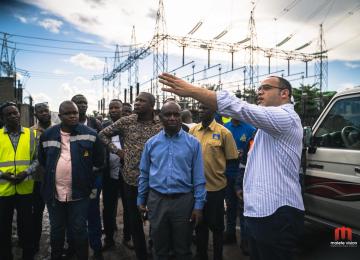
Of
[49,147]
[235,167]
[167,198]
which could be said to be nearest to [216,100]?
[167,198]

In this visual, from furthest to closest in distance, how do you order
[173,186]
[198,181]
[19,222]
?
[19,222] → [198,181] → [173,186]

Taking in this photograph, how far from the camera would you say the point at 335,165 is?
10.8ft

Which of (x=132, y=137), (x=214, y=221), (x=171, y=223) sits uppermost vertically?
(x=132, y=137)

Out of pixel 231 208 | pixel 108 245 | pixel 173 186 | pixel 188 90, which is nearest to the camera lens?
pixel 188 90

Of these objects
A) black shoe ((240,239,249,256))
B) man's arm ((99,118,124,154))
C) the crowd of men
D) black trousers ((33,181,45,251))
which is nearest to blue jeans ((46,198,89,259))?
the crowd of men

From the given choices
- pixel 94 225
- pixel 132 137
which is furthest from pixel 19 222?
pixel 132 137

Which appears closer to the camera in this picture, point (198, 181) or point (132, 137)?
point (198, 181)

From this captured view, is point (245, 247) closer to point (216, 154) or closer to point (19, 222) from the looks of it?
point (216, 154)

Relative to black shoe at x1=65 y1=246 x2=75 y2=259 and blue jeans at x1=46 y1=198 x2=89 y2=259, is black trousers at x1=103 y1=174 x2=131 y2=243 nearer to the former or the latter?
black shoe at x1=65 y1=246 x2=75 y2=259

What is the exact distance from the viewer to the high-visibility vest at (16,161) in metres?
3.68

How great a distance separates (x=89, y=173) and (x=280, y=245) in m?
2.33

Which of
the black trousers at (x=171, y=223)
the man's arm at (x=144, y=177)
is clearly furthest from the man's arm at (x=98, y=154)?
the black trousers at (x=171, y=223)

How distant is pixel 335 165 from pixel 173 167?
1.83 m

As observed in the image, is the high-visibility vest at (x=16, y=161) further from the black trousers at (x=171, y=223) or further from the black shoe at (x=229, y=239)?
the black shoe at (x=229, y=239)
